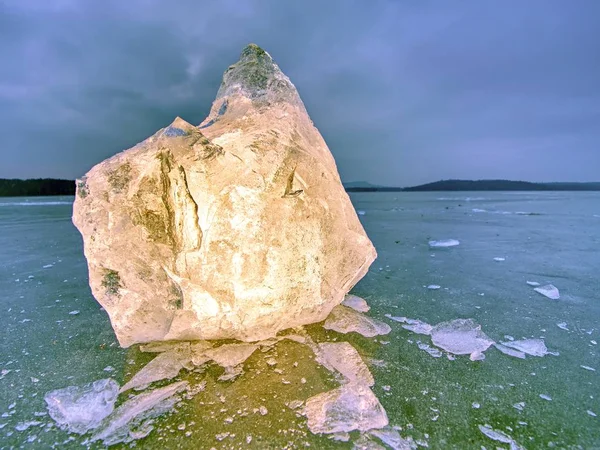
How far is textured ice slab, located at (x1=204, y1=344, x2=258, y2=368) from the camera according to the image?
236 cm

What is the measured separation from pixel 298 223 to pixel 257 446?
159 centimetres

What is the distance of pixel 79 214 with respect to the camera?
2.64 m

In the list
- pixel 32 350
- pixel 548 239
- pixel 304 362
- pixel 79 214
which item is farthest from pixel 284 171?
pixel 548 239

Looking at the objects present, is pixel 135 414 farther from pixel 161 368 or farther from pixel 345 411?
pixel 345 411

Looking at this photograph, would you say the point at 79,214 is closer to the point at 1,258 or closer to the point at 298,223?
the point at 298,223

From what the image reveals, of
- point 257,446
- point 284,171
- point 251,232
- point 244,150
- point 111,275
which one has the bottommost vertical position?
point 257,446

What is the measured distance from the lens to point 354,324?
298 centimetres

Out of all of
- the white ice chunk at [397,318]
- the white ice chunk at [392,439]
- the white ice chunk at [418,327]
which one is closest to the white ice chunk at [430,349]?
the white ice chunk at [418,327]

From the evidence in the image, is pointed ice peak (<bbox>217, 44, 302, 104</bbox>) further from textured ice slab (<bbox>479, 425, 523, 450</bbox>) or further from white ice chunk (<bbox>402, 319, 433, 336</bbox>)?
textured ice slab (<bbox>479, 425, 523, 450</bbox>)

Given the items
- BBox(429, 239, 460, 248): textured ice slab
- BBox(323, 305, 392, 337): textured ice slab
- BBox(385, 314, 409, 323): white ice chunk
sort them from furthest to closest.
→ BBox(429, 239, 460, 248): textured ice slab
BBox(385, 314, 409, 323): white ice chunk
BBox(323, 305, 392, 337): textured ice slab

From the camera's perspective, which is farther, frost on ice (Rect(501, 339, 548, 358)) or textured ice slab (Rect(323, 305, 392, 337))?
textured ice slab (Rect(323, 305, 392, 337))

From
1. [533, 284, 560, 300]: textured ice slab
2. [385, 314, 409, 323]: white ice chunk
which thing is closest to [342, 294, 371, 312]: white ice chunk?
[385, 314, 409, 323]: white ice chunk

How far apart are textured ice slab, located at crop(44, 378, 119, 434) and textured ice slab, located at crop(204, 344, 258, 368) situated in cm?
65

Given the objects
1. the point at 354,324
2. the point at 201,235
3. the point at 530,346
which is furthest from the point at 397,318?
the point at 201,235
